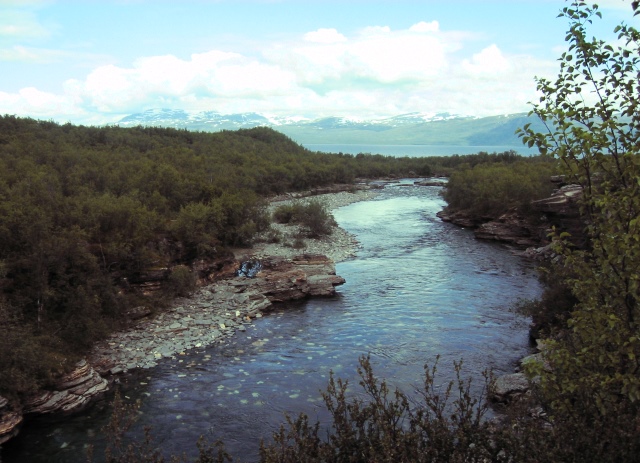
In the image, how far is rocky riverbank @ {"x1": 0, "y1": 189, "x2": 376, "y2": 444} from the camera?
1534 cm

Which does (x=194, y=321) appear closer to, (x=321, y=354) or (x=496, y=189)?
(x=321, y=354)

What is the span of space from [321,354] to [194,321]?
6.96 metres

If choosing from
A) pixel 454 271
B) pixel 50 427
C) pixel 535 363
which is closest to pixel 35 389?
pixel 50 427

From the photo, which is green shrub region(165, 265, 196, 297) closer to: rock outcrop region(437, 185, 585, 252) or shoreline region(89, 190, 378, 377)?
shoreline region(89, 190, 378, 377)

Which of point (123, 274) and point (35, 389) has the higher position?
point (123, 274)

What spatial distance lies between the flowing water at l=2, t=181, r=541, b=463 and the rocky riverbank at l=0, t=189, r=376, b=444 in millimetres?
644

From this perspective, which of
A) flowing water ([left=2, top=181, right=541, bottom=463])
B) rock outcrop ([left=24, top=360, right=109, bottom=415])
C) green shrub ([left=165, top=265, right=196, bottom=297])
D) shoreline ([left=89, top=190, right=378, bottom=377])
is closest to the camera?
flowing water ([left=2, top=181, right=541, bottom=463])

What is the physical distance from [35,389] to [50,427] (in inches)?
48.1

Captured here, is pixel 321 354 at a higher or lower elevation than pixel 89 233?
lower

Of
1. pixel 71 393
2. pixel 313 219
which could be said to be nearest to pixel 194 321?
pixel 71 393

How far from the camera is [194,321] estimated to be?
2291 centimetres

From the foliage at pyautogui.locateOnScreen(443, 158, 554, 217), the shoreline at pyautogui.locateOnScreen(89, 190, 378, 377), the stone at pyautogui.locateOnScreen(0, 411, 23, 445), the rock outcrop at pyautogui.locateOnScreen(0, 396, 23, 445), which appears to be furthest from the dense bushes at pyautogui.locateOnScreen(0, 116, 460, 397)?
the foliage at pyautogui.locateOnScreen(443, 158, 554, 217)

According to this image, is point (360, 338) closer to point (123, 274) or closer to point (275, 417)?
point (275, 417)

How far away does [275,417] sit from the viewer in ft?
47.7
